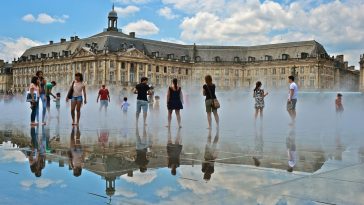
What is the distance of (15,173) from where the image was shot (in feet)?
19.8

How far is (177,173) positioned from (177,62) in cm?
11198

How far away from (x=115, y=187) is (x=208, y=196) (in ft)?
3.64

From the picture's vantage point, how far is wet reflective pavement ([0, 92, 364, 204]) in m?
4.84

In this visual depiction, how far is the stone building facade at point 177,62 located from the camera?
10444cm

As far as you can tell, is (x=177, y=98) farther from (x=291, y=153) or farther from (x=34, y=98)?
(x=291, y=153)

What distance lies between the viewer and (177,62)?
11762 cm

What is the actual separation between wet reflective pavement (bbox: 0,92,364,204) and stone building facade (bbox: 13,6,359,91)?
3735 inches

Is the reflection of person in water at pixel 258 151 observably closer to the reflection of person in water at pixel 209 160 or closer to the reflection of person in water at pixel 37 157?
the reflection of person in water at pixel 209 160

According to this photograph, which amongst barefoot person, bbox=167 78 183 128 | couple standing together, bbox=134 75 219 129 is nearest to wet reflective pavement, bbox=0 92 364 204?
couple standing together, bbox=134 75 219 129

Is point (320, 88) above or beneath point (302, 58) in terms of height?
beneath

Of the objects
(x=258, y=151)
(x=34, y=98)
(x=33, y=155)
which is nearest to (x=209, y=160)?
(x=258, y=151)

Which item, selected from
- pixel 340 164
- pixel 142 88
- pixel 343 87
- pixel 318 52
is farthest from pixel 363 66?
pixel 340 164

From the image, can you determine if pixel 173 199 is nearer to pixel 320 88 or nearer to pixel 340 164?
pixel 340 164

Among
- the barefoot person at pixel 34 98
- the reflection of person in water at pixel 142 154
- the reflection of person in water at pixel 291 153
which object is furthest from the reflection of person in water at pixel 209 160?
the barefoot person at pixel 34 98
